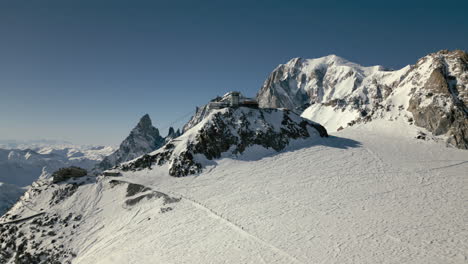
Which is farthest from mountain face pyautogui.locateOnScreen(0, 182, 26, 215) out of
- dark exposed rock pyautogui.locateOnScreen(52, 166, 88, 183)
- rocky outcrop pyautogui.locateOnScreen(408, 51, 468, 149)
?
rocky outcrop pyautogui.locateOnScreen(408, 51, 468, 149)

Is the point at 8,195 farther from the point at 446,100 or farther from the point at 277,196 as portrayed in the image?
the point at 446,100

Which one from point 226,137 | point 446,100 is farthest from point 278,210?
point 446,100

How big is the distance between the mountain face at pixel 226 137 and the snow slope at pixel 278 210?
7.54ft

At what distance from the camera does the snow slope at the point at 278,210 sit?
24.4 metres

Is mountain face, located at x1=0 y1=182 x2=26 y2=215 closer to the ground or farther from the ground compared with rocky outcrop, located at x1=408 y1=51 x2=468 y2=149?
closer to the ground

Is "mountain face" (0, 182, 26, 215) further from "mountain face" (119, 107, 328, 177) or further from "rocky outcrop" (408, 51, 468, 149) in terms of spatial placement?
"rocky outcrop" (408, 51, 468, 149)

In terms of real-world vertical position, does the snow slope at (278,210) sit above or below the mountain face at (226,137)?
below

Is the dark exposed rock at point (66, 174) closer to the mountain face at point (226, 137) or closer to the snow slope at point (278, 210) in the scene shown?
the snow slope at point (278, 210)

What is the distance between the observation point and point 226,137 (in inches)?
2219

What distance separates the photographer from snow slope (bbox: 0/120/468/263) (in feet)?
80.0

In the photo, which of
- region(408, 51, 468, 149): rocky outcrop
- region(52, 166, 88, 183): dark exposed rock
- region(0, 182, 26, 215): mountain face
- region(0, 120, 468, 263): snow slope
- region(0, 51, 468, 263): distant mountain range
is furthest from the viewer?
region(0, 182, 26, 215): mountain face

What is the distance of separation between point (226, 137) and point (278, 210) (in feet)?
87.7

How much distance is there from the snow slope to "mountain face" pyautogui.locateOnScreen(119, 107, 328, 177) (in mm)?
2298

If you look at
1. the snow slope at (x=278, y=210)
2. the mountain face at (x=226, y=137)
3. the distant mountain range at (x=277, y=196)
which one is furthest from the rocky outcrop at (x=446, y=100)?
the mountain face at (x=226, y=137)
